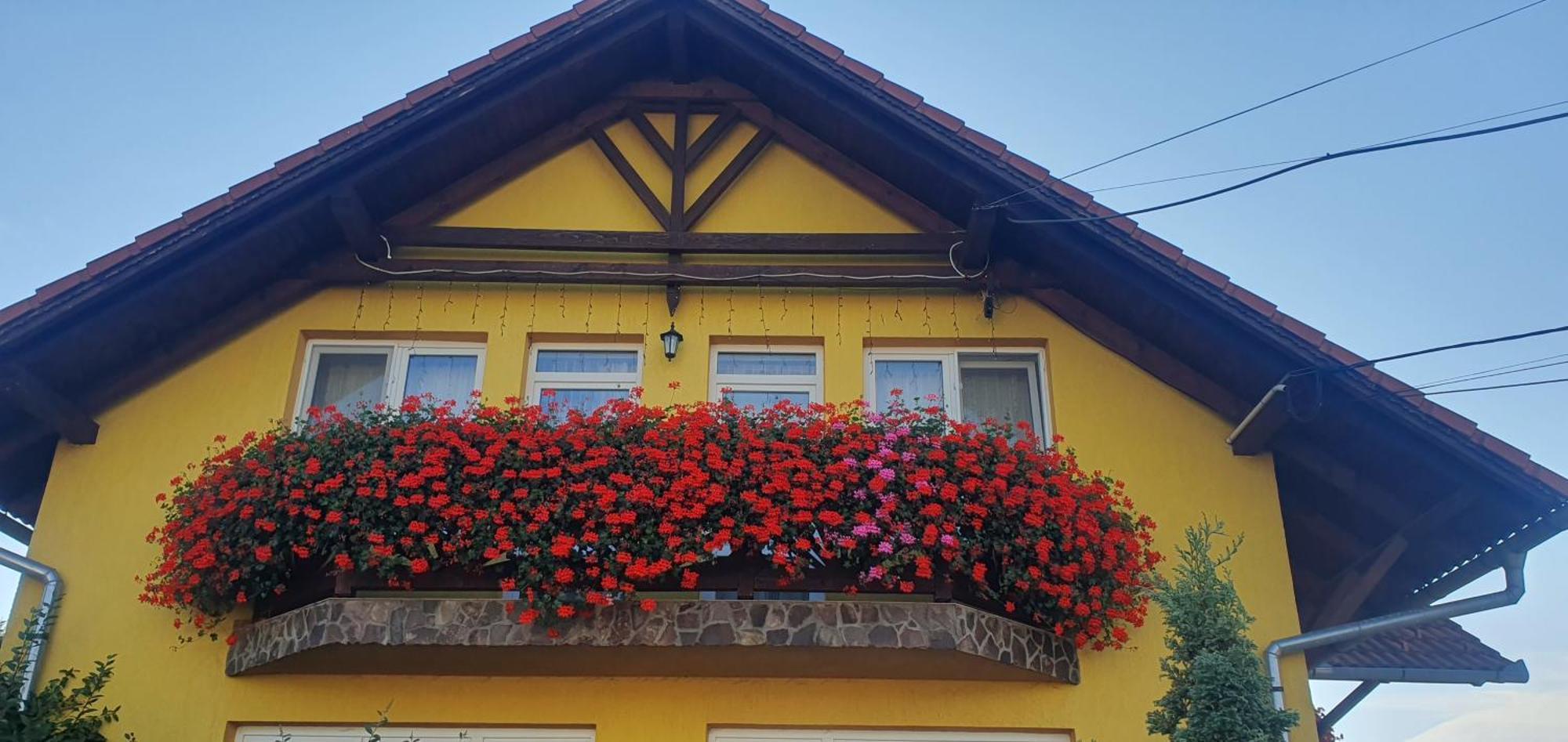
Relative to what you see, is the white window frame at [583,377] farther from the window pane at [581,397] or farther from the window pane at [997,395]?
the window pane at [997,395]

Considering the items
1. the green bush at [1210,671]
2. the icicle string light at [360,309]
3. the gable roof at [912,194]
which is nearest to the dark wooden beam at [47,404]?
the gable roof at [912,194]

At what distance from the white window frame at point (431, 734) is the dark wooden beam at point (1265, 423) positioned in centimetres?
476

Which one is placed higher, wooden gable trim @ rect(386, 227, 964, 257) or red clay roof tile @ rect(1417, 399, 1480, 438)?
wooden gable trim @ rect(386, 227, 964, 257)

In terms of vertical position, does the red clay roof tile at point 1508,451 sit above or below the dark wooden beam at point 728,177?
below

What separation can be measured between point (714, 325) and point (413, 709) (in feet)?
11.2

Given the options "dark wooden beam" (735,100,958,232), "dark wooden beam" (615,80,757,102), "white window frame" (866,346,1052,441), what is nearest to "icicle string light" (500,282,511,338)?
"dark wooden beam" (615,80,757,102)

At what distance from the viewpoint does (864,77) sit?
895 centimetres

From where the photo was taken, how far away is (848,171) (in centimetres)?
980

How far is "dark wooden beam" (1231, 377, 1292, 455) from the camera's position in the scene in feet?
25.9

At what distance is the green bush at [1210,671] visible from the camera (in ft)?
20.7

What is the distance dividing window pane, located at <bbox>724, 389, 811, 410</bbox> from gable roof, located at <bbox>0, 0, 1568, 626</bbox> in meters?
1.83

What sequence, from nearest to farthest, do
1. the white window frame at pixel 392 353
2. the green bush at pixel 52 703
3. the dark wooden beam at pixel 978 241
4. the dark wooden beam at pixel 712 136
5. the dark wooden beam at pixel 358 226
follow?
the green bush at pixel 52 703 → the dark wooden beam at pixel 978 241 → the dark wooden beam at pixel 358 226 → the white window frame at pixel 392 353 → the dark wooden beam at pixel 712 136

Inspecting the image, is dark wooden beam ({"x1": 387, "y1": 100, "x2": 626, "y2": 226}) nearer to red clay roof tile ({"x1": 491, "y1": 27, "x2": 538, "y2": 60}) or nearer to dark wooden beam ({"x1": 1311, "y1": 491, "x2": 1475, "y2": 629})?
red clay roof tile ({"x1": 491, "y1": 27, "x2": 538, "y2": 60})

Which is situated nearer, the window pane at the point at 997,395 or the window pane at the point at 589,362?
the window pane at the point at 997,395
